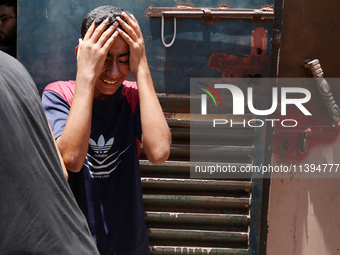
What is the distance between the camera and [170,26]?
294cm

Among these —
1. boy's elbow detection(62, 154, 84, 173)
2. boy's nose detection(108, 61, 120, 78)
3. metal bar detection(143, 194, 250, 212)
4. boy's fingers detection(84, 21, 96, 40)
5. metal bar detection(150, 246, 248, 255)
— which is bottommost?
metal bar detection(150, 246, 248, 255)

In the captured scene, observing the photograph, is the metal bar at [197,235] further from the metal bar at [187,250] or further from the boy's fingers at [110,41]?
the boy's fingers at [110,41]

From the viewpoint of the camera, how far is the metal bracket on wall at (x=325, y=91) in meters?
3.16

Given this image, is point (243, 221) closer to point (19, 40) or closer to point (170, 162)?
point (170, 162)

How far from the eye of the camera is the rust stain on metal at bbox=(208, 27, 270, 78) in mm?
2971

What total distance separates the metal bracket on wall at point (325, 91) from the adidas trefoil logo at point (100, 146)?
1694mm

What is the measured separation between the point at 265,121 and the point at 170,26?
92cm

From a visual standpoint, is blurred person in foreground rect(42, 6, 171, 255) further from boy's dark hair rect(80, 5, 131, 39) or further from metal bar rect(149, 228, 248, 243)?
metal bar rect(149, 228, 248, 243)

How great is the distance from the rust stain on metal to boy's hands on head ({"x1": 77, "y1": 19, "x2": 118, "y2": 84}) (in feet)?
3.17

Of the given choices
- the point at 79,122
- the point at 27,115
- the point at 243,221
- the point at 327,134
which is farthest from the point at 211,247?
the point at 27,115

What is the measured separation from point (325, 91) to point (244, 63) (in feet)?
2.17

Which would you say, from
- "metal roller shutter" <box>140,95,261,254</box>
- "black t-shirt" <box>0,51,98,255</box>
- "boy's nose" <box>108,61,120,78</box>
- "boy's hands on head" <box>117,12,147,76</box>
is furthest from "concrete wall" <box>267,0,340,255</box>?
"black t-shirt" <box>0,51,98,255</box>

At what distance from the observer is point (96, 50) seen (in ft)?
7.16

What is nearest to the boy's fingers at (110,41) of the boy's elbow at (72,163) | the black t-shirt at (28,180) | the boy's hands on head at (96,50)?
the boy's hands on head at (96,50)
